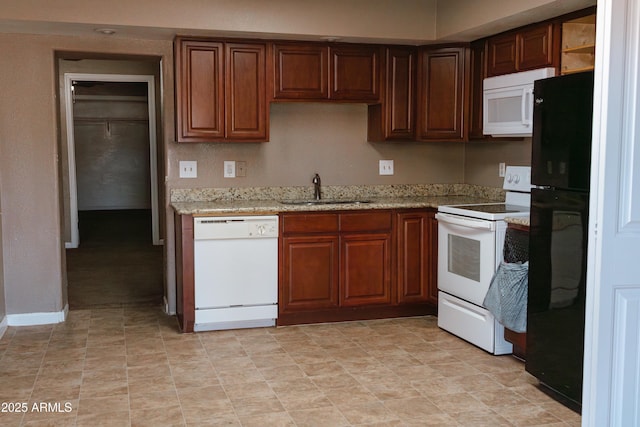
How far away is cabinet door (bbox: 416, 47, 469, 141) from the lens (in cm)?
513

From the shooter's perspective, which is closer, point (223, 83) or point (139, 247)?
point (223, 83)

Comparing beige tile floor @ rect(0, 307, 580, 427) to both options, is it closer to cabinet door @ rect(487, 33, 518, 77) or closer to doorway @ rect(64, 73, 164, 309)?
cabinet door @ rect(487, 33, 518, 77)

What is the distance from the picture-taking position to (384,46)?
201 inches

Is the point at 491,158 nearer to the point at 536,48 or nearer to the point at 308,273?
the point at 536,48

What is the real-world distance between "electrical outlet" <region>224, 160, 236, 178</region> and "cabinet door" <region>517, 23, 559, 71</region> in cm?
216

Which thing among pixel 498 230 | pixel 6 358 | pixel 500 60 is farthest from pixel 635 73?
pixel 6 358

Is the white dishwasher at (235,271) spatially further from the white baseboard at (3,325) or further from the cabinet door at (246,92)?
the white baseboard at (3,325)

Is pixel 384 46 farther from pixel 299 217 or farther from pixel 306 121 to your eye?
pixel 299 217

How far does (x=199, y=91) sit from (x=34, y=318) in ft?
6.51

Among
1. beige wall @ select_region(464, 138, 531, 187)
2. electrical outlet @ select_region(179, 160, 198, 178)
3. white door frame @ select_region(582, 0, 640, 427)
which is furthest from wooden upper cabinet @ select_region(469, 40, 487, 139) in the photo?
white door frame @ select_region(582, 0, 640, 427)

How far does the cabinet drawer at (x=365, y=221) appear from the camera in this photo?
481 centimetres

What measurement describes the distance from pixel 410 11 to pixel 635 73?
8.72ft

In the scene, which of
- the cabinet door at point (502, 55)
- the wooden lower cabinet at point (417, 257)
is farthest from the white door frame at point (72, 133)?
the cabinet door at point (502, 55)

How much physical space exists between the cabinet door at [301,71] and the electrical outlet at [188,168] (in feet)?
2.61
